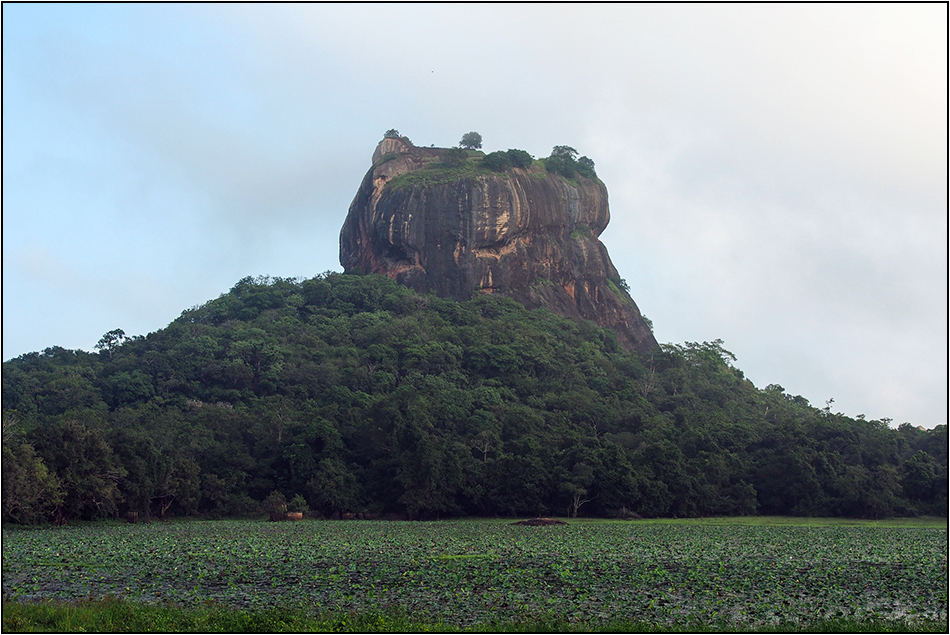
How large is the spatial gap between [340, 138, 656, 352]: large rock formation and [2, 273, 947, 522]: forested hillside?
14.6 meters

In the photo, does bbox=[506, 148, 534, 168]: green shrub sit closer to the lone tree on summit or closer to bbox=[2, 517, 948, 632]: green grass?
the lone tree on summit

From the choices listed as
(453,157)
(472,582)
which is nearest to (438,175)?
(453,157)

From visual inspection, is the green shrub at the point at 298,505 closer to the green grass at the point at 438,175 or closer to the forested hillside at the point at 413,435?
the forested hillside at the point at 413,435

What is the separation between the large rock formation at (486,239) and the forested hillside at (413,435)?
47.9ft

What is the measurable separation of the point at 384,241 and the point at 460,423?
43.4 metres

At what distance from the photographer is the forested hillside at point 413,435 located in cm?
4459

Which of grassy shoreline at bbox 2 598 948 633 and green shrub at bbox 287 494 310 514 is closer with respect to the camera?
grassy shoreline at bbox 2 598 948 633

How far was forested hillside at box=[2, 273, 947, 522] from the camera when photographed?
44594 millimetres

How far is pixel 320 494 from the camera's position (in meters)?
48.0

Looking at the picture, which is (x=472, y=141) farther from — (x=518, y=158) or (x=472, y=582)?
(x=472, y=582)

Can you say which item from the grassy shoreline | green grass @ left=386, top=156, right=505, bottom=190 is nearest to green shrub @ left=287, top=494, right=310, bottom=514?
the grassy shoreline

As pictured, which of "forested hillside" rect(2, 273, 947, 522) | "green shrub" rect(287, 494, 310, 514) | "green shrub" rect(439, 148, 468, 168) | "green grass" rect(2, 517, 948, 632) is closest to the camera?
"green grass" rect(2, 517, 948, 632)

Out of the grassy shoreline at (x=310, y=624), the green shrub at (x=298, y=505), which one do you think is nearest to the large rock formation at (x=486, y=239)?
the green shrub at (x=298, y=505)

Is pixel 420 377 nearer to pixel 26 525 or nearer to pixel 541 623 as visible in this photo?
pixel 26 525
